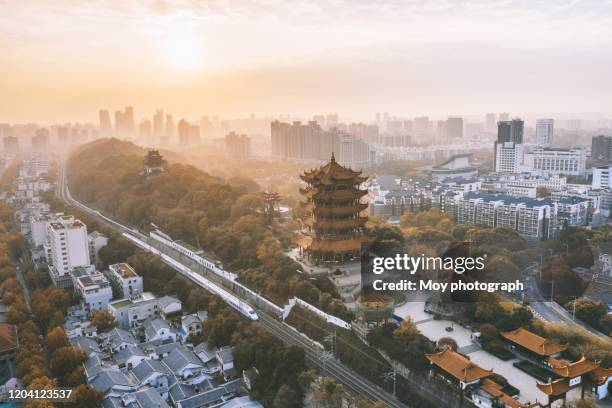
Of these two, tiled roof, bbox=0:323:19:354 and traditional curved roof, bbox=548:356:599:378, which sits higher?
traditional curved roof, bbox=548:356:599:378

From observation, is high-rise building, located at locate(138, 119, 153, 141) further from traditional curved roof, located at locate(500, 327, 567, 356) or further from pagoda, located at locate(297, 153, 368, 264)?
traditional curved roof, located at locate(500, 327, 567, 356)

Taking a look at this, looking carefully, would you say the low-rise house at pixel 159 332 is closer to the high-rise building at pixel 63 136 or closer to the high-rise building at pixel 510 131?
the high-rise building at pixel 510 131

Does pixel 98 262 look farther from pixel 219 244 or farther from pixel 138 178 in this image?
pixel 138 178

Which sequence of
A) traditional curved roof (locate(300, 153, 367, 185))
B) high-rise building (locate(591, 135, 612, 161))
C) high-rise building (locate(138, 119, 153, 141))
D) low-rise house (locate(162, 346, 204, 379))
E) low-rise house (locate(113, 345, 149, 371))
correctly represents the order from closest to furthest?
1. low-rise house (locate(162, 346, 204, 379))
2. low-rise house (locate(113, 345, 149, 371))
3. traditional curved roof (locate(300, 153, 367, 185))
4. high-rise building (locate(591, 135, 612, 161))
5. high-rise building (locate(138, 119, 153, 141))

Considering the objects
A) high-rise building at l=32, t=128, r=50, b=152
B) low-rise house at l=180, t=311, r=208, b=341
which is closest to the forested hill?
low-rise house at l=180, t=311, r=208, b=341

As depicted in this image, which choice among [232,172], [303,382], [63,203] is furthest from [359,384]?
[232,172]
